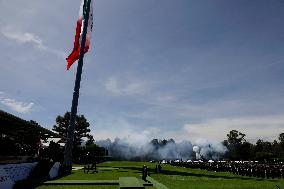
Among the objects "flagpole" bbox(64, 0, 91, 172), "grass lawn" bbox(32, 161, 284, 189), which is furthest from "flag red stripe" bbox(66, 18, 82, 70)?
"grass lawn" bbox(32, 161, 284, 189)

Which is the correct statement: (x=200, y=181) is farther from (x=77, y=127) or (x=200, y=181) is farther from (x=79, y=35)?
(x=77, y=127)

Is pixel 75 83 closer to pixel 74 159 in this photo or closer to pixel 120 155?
pixel 74 159

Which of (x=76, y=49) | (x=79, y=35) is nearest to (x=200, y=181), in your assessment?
(x=76, y=49)

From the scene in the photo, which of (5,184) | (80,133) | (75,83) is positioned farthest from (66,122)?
(5,184)

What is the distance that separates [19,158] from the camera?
2991 cm

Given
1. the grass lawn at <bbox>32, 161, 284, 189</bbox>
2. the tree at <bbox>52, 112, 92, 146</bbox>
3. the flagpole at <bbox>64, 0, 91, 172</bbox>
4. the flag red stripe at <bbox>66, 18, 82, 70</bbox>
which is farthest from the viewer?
the tree at <bbox>52, 112, 92, 146</bbox>

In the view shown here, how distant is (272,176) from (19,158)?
27.9 metres

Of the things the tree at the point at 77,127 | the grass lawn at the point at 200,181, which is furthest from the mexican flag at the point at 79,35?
the tree at the point at 77,127

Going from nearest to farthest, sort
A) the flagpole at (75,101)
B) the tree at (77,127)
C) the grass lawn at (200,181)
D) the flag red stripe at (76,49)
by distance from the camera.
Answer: the grass lawn at (200,181) < the flagpole at (75,101) < the flag red stripe at (76,49) < the tree at (77,127)

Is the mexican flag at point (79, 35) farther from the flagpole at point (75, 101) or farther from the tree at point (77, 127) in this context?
the tree at point (77, 127)

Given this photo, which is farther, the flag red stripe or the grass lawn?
the flag red stripe

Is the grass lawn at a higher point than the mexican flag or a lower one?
lower

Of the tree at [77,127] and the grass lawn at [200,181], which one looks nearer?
the grass lawn at [200,181]

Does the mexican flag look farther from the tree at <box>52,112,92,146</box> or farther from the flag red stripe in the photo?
the tree at <box>52,112,92,146</box>
